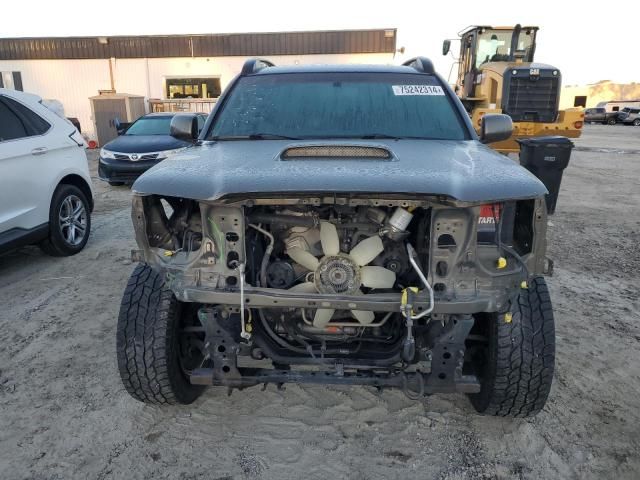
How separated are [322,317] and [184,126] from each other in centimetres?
191

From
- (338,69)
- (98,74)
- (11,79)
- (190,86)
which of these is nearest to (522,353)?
(338,69)

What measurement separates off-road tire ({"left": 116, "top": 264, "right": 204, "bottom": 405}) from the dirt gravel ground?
0.92 feet

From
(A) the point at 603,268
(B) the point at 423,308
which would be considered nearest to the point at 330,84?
(B) the point at 423,308

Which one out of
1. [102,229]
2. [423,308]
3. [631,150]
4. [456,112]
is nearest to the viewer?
[423,308]

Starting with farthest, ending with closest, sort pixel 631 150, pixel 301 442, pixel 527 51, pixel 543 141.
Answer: pixel 631 150, pixel 527 51, pixel 543 141, pixel 301 442

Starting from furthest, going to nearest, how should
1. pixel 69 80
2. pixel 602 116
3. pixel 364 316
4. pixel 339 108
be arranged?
pixel 602 116 → pixel 69 80 → pixel 339 108 → pixel 364 316

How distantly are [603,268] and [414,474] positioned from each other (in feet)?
12.7

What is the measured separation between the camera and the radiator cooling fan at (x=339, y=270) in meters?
2.27

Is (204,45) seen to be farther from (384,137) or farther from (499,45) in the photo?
(384,137)

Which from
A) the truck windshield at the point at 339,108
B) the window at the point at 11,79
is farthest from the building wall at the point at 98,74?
the truck windshield at the point at 339,108

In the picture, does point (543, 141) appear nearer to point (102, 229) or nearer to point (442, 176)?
point (442, 176)

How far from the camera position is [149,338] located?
8.28 ft

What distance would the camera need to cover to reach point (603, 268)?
Result: 5.16 metres

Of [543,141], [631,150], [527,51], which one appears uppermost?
[527,51]
